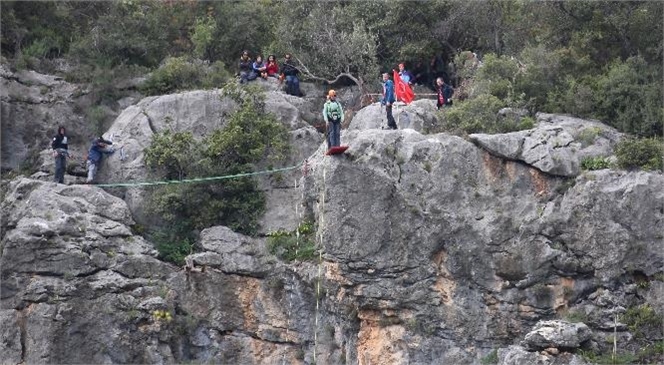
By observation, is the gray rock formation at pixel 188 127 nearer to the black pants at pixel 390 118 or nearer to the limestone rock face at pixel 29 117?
the limestone rock face at pixel 29 117

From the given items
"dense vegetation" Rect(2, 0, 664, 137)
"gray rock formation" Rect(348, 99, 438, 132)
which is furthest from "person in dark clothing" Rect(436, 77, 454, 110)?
"dense vegetation" Rect(2, 0, 664, 137)

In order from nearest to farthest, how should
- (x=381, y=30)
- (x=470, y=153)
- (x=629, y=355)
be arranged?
(x=629, y=355)
(x=470, y=153)
(x=381, y=30)

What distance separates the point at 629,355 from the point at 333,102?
8378 millimetres

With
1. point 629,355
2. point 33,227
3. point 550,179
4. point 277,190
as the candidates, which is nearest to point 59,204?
point 33,227

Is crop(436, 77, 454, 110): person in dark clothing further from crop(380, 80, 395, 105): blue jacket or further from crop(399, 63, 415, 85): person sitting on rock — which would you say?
crop(380, 80, 395, 105): blue jacket

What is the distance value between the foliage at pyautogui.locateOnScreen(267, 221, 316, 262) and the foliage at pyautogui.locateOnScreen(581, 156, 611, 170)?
6402 millimetres

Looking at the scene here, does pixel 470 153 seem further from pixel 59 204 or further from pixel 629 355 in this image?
pixel 59 204

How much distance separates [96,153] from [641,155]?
13.2 meters

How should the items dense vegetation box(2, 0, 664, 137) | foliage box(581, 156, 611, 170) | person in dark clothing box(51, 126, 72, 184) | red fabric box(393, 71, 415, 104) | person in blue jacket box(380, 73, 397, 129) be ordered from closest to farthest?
foliage box(581, 156, 611, 170), person in blue jacket box(380, 73, 397, 129), person in dark clothing box(51, 126, 72, 184), red fabric box(393, 71, 415, 104), dense vegetation box(2, 0, 664, 137)

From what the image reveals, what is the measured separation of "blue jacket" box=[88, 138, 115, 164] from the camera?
34.8 meters

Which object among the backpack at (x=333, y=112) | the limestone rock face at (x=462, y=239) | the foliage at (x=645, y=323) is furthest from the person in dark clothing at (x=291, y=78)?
the foliage at (x=645, y=323)

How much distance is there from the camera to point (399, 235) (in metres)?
31.1

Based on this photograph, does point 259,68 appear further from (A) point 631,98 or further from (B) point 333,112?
(A) point 631,98

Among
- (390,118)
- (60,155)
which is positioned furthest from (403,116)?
(60,155)
